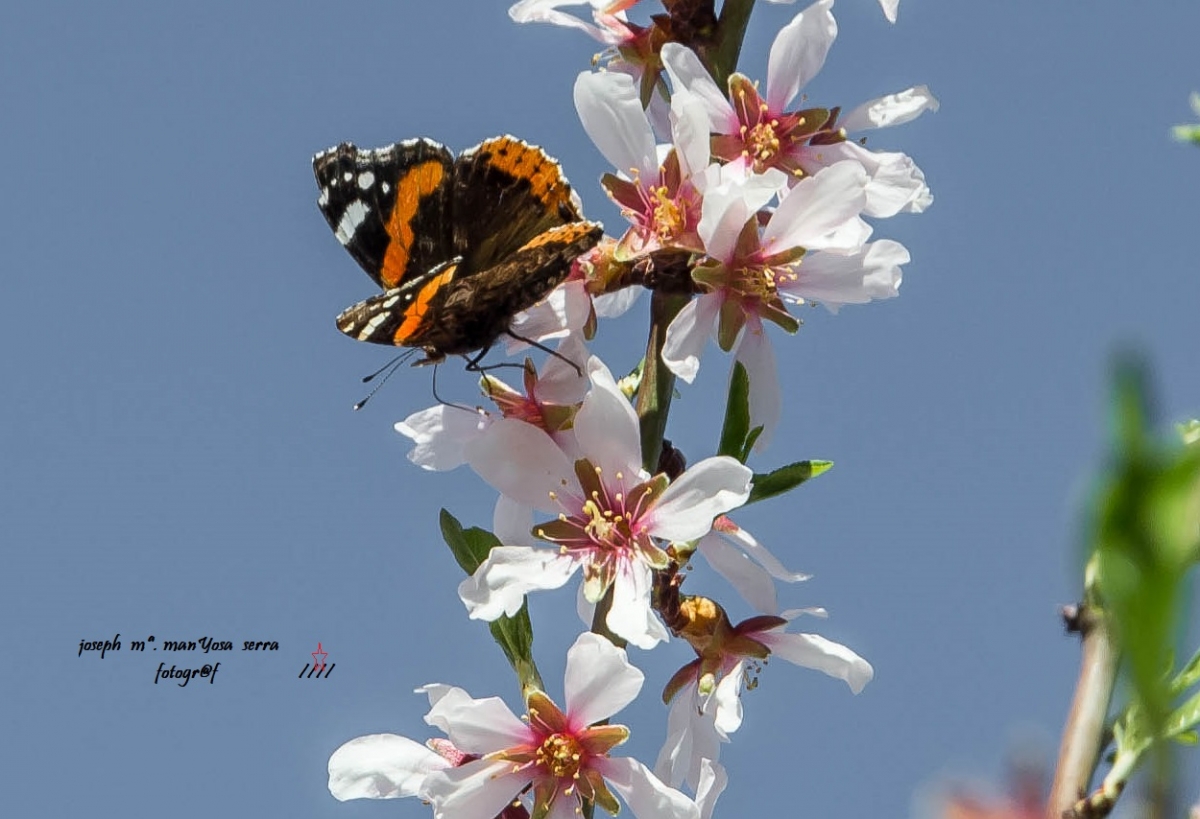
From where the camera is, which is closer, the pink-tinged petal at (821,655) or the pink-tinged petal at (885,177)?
the pink-tinged petal at (821,655)

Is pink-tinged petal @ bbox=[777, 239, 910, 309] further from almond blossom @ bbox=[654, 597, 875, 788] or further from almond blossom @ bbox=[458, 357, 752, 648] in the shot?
almond blossom @ bbox=[654, 597, 875, 788]

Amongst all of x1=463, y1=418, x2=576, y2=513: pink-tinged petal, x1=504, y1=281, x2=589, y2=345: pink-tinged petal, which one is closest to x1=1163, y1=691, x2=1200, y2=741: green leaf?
x1=463, y1=418, x2=576, y2=513: pink-tinged petal

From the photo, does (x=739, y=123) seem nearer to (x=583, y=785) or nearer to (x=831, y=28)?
(x=831, y=28)

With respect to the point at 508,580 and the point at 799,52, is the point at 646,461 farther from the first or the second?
the point at 799,52

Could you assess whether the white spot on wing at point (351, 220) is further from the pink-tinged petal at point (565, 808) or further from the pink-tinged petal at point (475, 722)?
the pink-tinged petal at point (565, 808)

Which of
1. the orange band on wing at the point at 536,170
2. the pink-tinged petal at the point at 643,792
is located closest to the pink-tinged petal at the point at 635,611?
the pink-tinged petal at the point at 643,792

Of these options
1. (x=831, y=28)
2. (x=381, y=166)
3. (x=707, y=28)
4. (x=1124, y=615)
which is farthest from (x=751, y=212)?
(x=1124, y=615)

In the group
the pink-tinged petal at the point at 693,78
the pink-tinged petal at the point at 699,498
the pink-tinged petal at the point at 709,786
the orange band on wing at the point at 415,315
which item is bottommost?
the pink-tinged petal at the point at 709,786
